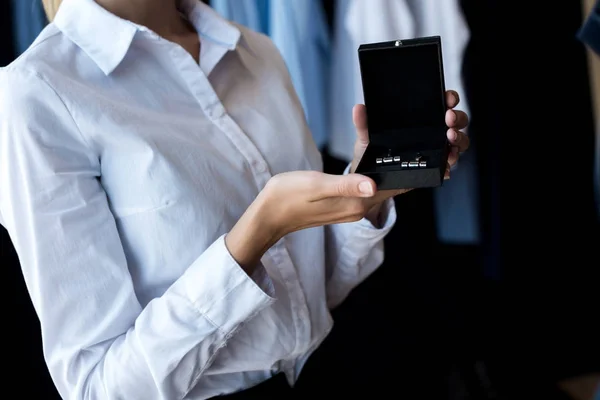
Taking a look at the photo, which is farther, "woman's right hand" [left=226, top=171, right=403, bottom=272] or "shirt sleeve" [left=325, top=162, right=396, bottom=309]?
"shirt sleeve" [left=325, top=162, right=396, bottom=309]

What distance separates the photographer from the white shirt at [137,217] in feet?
1.98

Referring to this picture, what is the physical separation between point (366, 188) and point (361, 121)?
20 cm

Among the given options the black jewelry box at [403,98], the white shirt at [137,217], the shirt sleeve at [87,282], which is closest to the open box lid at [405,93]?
the black jewelry box at [403,98]

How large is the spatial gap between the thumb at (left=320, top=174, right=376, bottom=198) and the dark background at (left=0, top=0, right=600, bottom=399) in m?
0.67

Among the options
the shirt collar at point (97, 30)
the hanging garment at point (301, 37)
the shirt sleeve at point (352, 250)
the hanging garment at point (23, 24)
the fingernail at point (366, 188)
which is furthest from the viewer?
the hanging garment at point (301, 37)

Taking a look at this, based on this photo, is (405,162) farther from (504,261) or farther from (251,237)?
(504,261)

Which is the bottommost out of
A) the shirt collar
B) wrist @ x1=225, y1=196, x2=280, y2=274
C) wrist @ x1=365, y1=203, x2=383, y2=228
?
wrist @ x1=365, y1=203, x2=383, y2=228

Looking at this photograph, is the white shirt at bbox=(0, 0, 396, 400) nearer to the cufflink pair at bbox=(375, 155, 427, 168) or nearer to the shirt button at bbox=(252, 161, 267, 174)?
the shirt button at bbox=(252, 161, 267, 174)

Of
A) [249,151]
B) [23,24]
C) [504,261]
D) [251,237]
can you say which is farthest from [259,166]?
[504,261]

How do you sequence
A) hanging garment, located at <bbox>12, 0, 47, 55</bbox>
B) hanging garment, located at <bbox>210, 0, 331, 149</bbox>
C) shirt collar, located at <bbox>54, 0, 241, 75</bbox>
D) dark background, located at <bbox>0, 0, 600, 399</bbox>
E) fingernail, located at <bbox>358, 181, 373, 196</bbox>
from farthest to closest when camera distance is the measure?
dark background, located at <bbox>0, 0, 600, 399</bbox> → hanging garment, located at <bbox>210, 0, 331, 149</bbox> → hanging garment, located at <bbox>12, 0, 47, 55</bbox> → shirt collar, located at <bbox>54, 0, 241, 75</bbox> → fingernail, located at <bbox>358, 181, 373, 196</bbox>

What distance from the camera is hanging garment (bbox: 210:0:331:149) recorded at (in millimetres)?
1246

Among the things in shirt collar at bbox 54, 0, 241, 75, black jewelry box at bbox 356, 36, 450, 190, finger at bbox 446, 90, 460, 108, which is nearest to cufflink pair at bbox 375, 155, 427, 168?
black jewelry box at bbox 356, 36, 450, 190

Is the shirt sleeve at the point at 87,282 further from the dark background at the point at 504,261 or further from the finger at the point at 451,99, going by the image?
the dark background at the point at 504,261

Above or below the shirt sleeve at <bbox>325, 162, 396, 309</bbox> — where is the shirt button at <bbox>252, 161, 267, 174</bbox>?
above
